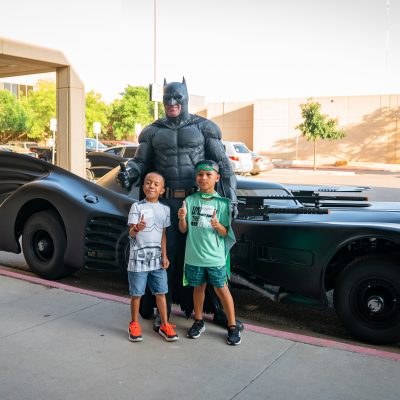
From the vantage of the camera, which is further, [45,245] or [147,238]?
[45,245]

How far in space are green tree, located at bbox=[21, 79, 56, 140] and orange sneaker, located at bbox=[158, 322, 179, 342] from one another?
5170cm

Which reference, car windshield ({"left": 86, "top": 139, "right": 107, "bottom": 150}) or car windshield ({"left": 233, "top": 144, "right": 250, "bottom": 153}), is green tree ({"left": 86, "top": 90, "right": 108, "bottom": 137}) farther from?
car windshield ({"left": 233, "top": 144, "right": 250, "bottom": 153})

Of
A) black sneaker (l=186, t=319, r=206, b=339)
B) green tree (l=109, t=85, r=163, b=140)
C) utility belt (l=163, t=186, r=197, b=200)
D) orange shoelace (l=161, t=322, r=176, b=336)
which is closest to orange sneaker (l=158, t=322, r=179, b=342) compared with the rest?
orange shoelace (l=161, t=322, r=176, b=336)

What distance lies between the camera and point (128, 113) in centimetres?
6556

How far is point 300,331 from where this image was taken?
4.53 m

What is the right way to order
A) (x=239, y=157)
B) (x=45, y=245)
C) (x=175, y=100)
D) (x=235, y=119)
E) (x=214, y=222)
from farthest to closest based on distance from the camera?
(x=235, y=119)
(x=239, y=157)
(x=45, y=245)
(x=175, y=100)
(x=214, y=222)

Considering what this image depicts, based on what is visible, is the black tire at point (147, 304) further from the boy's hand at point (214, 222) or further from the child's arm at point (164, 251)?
the boy's hand at point (214, 222)

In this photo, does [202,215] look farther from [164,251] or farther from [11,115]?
[11,115]

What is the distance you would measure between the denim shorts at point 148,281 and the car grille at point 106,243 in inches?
42.9

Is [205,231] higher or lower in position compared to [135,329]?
higher

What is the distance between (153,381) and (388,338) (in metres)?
1.75

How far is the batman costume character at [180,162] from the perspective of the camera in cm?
412

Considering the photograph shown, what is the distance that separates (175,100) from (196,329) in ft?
5.52

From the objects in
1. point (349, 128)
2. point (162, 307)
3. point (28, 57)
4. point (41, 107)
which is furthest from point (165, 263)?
point (41, 107)
